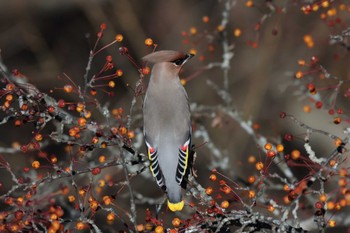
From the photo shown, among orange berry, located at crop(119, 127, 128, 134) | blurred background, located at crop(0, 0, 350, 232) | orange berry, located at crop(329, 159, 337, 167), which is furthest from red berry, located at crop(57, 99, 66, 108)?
blurred background, located at crop(0, 0, 350, 232)

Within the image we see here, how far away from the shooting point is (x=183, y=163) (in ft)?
13.6

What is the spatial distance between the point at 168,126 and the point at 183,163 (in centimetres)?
42

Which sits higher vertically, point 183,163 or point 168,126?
point 168,126

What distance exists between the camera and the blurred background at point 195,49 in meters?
8.03

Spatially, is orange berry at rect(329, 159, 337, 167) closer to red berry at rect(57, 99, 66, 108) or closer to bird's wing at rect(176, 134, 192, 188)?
bird's wing at rect(176, 134, 192, 188)

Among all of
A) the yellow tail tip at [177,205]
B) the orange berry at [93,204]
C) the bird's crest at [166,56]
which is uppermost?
the bird's crest at [166,56]


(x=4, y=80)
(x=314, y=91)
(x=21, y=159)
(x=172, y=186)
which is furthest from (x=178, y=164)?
(x=21, y=159)

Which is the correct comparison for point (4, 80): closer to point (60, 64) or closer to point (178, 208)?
point (178, 208)

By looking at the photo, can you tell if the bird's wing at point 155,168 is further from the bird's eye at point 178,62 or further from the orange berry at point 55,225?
the orange berry at point 55,225

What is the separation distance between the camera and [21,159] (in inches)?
295

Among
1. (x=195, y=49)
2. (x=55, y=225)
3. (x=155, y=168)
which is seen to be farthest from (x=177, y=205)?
(x=195, y=49)

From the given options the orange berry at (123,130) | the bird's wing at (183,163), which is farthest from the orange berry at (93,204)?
the bird's wing at (183,163)

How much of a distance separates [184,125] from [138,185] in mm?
3883

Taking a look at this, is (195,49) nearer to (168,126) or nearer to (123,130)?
(168,126)
